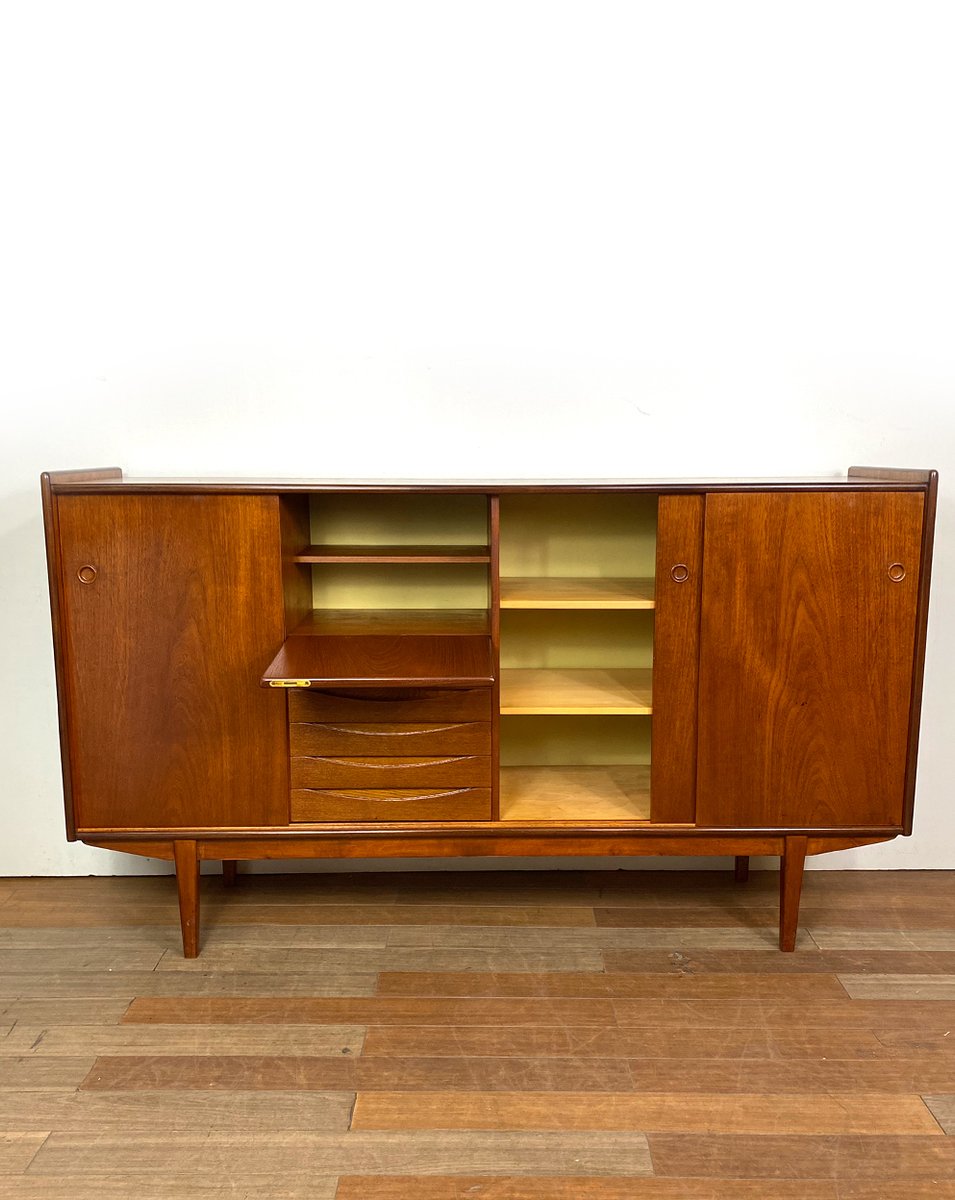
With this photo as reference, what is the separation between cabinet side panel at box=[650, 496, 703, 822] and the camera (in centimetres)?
228

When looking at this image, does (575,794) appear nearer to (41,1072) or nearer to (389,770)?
(389,770)

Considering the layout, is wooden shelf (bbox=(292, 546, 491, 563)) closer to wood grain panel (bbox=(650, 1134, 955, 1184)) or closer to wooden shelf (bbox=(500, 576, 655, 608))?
wooden shelf (bbox=(500, 576, 655, 608))

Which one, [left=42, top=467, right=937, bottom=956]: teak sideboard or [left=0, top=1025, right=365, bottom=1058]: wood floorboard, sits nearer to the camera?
[left=0, top=1025, right=365, bottom=1058]: wood floorboard

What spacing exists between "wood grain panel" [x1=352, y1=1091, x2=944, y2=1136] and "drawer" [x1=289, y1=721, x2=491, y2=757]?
30.2 inches

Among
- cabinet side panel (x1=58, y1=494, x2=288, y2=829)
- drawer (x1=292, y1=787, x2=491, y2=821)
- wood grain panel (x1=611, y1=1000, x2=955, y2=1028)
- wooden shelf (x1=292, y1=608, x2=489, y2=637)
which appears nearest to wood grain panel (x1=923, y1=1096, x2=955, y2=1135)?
wood grain panel (x1=611, y1=1000, x2=955, y2=1028)

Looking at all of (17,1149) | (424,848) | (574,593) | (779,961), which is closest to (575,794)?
(424,848)

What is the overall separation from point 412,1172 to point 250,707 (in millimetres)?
1086

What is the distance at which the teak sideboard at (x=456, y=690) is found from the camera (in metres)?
2.26

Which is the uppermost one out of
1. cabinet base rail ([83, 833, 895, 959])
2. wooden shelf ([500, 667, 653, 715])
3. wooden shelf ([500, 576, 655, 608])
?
wooden shelf ([500, 576, 655, 608])

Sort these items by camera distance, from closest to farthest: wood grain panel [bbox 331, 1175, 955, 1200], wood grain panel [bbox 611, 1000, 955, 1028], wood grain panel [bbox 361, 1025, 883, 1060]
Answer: wood grain panel [bbox 331, 1175, 955, 1200] < wood grain panel [bbox 361, 1025, 883, 1060] < wood grain panel [bbox 611, 1000, 955, 1028]

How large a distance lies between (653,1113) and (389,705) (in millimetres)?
1050

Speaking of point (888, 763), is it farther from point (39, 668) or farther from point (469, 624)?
point (39, 668)

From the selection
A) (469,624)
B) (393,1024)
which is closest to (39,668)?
(469,624)

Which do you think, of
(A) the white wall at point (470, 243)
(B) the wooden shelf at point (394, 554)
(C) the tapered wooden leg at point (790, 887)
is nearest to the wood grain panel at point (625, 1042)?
(C) the tapered wooden leg at point (790, 887)
